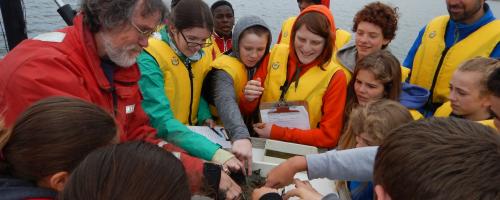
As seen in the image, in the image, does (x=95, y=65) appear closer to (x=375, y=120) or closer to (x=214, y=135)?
(x=214, y=135)

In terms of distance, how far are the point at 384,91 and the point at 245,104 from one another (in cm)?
90

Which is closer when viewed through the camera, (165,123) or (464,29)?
(165,123)

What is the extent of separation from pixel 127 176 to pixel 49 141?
16.6 inches

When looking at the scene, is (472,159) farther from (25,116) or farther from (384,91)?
(384,91)

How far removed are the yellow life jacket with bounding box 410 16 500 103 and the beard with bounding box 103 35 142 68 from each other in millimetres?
2371

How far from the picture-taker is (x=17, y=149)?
1213 millimetres

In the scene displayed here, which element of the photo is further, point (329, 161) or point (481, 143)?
point (329, 161)

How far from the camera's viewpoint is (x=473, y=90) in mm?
2434

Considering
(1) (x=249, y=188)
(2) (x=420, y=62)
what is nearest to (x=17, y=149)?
(1) (x=249, y=188)

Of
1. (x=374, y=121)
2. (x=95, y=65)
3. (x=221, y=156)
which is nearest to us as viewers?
(x=95, y=65)

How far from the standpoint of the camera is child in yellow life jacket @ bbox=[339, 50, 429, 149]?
2.57m

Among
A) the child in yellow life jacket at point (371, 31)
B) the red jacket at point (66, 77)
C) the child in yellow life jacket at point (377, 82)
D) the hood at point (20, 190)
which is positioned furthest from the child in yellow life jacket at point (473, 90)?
the hood at point (20, 190)

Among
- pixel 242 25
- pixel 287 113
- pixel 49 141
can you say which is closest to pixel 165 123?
pixel 287 113

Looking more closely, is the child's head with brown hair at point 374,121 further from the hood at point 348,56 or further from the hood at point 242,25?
the hood at point 242,25
